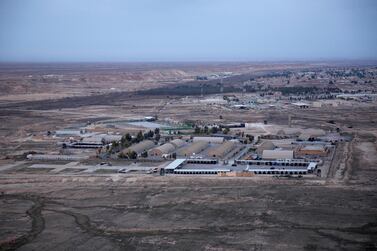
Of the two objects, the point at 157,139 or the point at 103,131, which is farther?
the point at 103,131

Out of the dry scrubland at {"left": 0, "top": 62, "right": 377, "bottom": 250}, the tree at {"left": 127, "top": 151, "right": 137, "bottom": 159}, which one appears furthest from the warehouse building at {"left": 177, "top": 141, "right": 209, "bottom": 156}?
the dry scrubland at {"left": 0, "top": 62, "right": 377, "bottom": 250}

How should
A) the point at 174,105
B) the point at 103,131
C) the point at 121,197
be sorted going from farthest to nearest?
the point at 174,105 → the point at 103,131 → the point at 121,197

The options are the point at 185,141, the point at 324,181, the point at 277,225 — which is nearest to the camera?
the point at 277,225

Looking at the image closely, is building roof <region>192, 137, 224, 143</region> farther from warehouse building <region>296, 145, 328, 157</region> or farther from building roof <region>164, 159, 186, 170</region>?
building roof <region>164, 159, 186, 170</region>

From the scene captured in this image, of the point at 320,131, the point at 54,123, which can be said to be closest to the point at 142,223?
the point at 320,131

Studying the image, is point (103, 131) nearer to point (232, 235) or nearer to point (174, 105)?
point (174, 105)

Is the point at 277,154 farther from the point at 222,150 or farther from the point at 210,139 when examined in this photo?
the point at 210,139
